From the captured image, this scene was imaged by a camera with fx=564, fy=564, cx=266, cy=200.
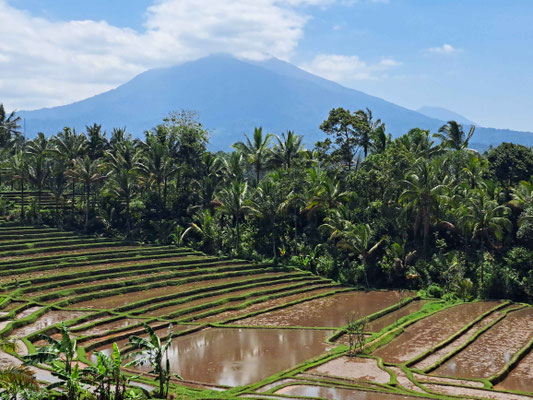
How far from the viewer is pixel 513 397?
1409 cm

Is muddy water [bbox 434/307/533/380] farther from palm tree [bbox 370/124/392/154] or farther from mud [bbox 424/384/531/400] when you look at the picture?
palm tree [bbox 370/124/392/154]

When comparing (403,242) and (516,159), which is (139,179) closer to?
(403,242)

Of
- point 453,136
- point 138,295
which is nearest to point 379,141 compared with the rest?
point 453,136

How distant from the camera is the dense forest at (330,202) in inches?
1170

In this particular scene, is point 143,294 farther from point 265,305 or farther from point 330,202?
point 330,202

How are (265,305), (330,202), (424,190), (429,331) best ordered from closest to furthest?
(429,331) → (265,305) → (424,190) → (330,202)

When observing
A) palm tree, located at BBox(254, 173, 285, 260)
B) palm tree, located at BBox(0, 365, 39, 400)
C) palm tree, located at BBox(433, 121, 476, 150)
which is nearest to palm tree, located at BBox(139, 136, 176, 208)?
palm tree, located at BBox(254, 173, 285, 260)

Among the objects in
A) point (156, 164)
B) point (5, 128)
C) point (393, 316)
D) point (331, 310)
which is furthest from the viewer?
point (5, 128)

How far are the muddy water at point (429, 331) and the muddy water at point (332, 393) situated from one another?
359cm

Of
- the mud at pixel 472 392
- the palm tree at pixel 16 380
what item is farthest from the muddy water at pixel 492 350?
the palm tree at pixel 16 380

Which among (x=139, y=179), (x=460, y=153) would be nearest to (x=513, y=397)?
(x=460, y=153)

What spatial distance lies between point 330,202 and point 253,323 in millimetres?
13414

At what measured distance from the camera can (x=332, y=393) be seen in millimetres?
A: 14367

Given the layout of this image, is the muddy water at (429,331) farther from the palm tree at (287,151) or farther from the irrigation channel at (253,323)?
the palm tree at (287,151)
